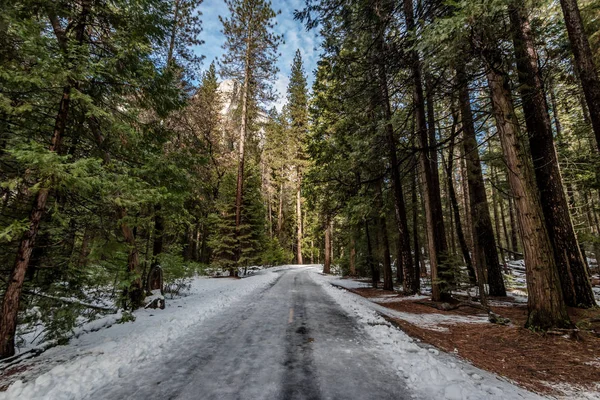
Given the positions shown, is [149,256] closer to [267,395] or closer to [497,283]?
[267,395]

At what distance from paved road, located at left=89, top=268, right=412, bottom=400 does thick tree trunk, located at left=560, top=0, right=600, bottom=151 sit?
7.17 meters

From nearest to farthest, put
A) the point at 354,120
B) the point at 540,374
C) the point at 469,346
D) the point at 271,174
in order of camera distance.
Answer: the point at 540,374 → the point at 469,346 → the point at 354,120 → the point at 271,174

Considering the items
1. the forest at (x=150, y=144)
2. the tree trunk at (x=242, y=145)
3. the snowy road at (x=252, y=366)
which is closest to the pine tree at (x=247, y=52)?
the tree trunk at (x=242, y=145)

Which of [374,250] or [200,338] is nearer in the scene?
[200,338]

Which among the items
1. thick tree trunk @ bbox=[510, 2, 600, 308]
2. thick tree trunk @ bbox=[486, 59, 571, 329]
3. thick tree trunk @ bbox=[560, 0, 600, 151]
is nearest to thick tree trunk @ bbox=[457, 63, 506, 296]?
thick tree trunk @ bbox=[510, 2, 600, 308]

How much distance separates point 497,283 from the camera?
10.7 metres

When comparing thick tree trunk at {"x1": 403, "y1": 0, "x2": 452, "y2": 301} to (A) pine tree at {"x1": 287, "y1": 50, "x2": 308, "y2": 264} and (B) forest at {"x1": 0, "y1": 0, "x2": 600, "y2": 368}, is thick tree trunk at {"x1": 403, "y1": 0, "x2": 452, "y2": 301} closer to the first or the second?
(B) forest at {"x1": 0, "y1": 0, "x2": 600, "y2": 368}

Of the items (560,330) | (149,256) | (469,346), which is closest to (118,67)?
(149,256)

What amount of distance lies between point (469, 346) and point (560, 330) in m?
1.85

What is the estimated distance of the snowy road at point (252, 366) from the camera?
3.27 meters

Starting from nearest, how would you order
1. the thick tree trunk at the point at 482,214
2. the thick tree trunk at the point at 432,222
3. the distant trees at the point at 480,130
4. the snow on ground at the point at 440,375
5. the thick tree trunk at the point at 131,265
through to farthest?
the snow on ground at the point at 440,375, the distant trees at the point at 480,130, the thick tree trunk at the point at 131,265, the thick tree trunk at the point at 432,222, the thick tree trunk at the point at 482,214

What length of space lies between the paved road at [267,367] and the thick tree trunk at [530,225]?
375 cm

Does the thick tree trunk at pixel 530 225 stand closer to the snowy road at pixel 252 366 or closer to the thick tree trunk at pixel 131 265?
the snowy road at pixel 252 366

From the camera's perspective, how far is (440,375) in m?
3.66
